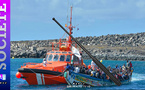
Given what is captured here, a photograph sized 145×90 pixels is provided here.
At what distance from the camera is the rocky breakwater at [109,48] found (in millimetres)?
128375

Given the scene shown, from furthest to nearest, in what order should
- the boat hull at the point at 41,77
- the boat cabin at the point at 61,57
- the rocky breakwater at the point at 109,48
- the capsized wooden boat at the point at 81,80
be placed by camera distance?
the rocky breakwater at the point at 109,48, the boat cabin at the point at 61,57, the boat hull at the point at 41,77, the capsized wooden boat at the point at 81,80

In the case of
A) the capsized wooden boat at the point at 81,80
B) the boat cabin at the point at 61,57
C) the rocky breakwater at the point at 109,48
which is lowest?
the capsized wooden boat at the point at 81,80

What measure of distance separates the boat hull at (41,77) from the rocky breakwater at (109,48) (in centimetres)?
8628

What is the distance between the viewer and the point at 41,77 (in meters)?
34.2

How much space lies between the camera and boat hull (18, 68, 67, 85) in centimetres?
3391

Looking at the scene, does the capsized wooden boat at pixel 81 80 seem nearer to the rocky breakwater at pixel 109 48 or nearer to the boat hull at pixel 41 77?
the boat hull at pixel 41 77

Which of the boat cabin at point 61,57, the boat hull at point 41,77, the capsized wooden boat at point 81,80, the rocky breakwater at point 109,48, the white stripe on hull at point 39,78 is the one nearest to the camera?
the capsized wooden boat at point 81,80

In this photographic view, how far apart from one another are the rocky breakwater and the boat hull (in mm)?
86278

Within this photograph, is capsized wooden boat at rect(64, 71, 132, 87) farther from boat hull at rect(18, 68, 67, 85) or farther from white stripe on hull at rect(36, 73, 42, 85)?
white stripe on hull at rect(36, 73, 42, 85)

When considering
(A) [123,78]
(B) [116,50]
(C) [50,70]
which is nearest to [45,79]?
(C) [50,70]

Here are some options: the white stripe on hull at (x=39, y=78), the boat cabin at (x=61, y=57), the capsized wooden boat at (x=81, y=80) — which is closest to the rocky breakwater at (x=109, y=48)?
the boat cabin at (x=61, y=57)

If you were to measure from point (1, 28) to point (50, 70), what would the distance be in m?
11.0

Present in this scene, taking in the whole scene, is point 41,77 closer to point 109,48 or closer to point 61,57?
point 61,57

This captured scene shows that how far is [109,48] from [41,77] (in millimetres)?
114500
